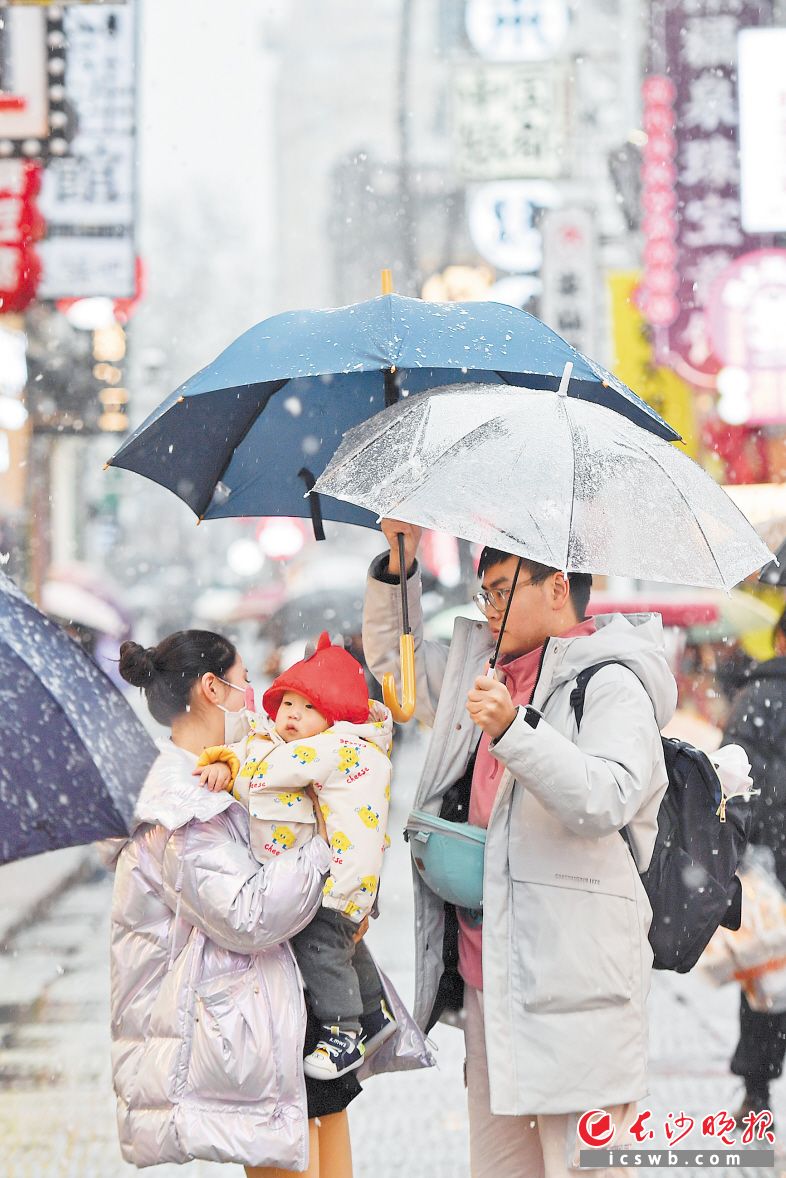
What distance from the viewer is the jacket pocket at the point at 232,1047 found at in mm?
3133

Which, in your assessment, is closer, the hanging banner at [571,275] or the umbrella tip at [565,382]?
the umbrella tip at [565,382]

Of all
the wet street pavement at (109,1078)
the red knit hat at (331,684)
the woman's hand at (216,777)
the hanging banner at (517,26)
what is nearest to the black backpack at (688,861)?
the red knit hat at (331,684)

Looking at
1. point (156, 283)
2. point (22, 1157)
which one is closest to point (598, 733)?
point (22, 1157)

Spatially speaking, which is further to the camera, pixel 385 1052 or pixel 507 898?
pixel 385 1052

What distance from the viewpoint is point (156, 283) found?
171 feet

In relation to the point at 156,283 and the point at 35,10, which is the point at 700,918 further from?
the point at 156,283

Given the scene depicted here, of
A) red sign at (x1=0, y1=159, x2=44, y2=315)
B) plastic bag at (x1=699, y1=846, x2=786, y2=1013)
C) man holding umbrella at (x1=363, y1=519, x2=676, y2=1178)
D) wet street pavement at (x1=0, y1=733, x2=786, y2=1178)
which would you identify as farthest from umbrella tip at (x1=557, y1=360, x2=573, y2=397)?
red sign at (x1=0, y1=159, x2=44, y2=315)

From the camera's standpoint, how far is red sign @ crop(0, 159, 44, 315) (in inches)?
501

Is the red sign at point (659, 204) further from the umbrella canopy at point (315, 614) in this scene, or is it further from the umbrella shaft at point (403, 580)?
the umbrella shaft at point (403, 580)

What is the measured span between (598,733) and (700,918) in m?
0.55

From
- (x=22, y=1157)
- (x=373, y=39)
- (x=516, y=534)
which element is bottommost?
(x=22, y=1157)

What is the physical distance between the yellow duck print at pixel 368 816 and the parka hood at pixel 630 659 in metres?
0.49

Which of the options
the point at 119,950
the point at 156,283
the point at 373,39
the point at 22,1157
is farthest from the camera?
the point at 373,39

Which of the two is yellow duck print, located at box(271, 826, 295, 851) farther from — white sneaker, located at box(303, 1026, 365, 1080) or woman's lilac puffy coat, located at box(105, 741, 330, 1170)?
white sneaker, located at box(303, 1026, 365, 1080)
